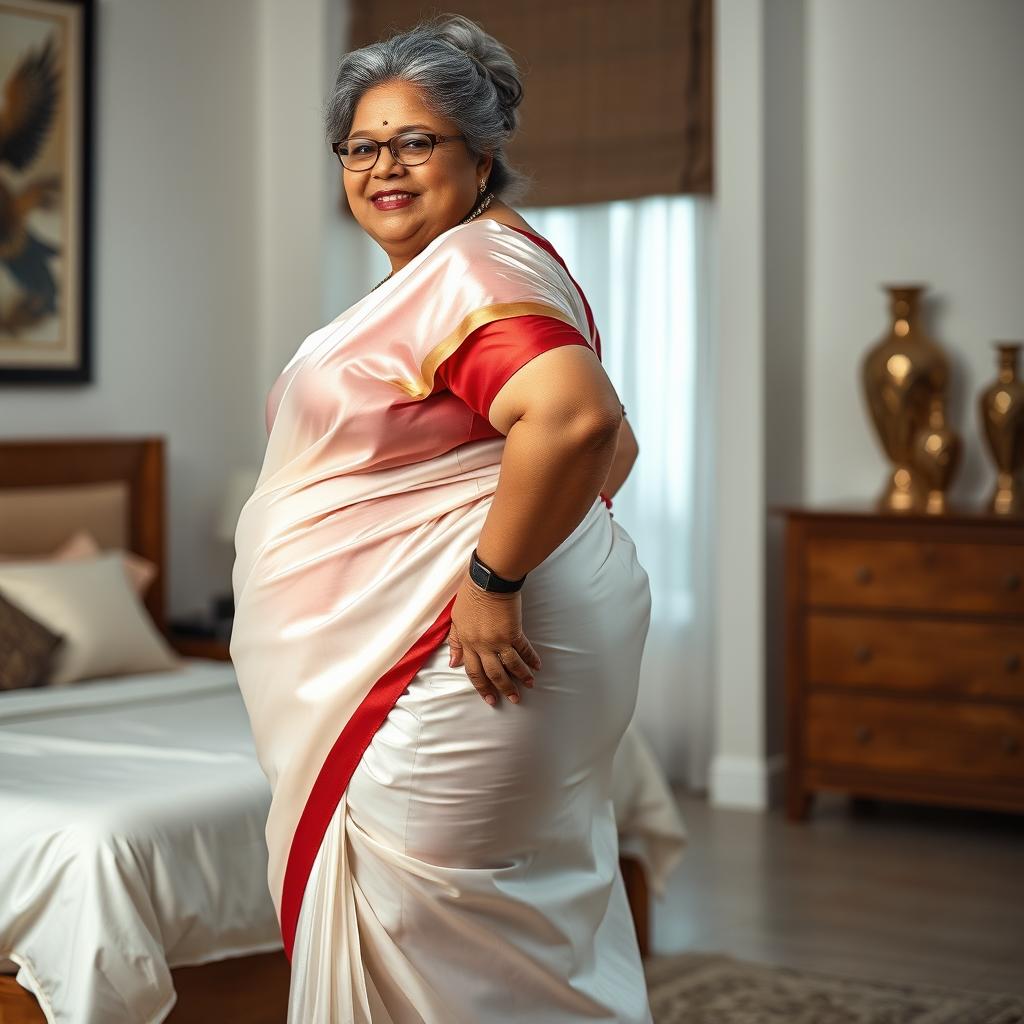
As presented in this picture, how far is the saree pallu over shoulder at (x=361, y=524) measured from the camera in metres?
1.71

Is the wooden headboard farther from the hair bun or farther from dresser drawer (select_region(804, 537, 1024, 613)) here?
the hair bun

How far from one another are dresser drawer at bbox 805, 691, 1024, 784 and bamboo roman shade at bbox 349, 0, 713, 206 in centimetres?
170

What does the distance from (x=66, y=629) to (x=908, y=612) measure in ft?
7.60

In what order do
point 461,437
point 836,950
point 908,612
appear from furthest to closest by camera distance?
1. point 908,612
2. point 836,950
3. point 461,437

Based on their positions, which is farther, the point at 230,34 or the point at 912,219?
the point at 230,34

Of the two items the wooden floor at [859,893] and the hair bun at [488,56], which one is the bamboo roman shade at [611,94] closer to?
the wooden floor at [859,893]

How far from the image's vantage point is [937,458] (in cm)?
458

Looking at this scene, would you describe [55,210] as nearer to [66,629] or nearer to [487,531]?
[66,629]

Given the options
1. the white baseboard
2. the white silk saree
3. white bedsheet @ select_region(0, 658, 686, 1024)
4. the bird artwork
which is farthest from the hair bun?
the white baseboard

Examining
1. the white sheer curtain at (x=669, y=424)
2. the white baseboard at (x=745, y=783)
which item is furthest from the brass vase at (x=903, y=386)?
the white baseboard at (x=745, y=783)

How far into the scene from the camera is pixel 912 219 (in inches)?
191

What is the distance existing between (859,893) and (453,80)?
272 cm

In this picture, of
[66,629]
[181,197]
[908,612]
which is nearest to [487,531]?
[66,629]

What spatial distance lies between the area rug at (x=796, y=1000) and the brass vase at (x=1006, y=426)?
1714 millimetres
